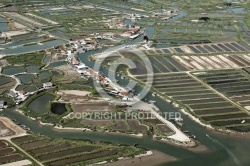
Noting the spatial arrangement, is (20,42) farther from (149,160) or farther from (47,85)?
(149,160)

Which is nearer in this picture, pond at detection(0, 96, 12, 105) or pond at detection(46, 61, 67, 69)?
pond at detection(0, 96, 12, 105)

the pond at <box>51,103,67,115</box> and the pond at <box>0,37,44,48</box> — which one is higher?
the pond at <box>0,37,44,48</box>

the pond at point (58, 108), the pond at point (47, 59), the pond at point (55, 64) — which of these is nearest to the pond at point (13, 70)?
the pond at point (55, 64)

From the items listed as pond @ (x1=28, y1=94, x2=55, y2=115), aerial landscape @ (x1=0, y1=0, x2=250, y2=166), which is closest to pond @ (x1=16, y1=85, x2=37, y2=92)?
aerial landscape @ (x1=0, y1=0, x2=250, y2=166)

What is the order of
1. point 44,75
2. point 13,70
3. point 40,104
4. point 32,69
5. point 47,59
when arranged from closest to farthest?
point 40,104
point 44,75
point 13,70
point 32,69
point 47,59

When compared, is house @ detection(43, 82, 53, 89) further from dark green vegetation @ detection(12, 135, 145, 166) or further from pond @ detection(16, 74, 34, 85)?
dark green vegetation @ detection(12, 135, 145, 166)

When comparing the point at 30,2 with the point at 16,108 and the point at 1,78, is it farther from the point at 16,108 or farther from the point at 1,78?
the point at 16,108

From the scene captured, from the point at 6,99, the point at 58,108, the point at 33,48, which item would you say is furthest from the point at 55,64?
the point at 58,108

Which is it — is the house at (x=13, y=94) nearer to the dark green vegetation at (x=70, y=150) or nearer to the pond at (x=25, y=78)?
the pond at (x=25, y=78)

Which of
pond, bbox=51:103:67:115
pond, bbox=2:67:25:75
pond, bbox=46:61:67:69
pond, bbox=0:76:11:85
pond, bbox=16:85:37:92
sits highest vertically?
pond, bbox=46:61:67:69
